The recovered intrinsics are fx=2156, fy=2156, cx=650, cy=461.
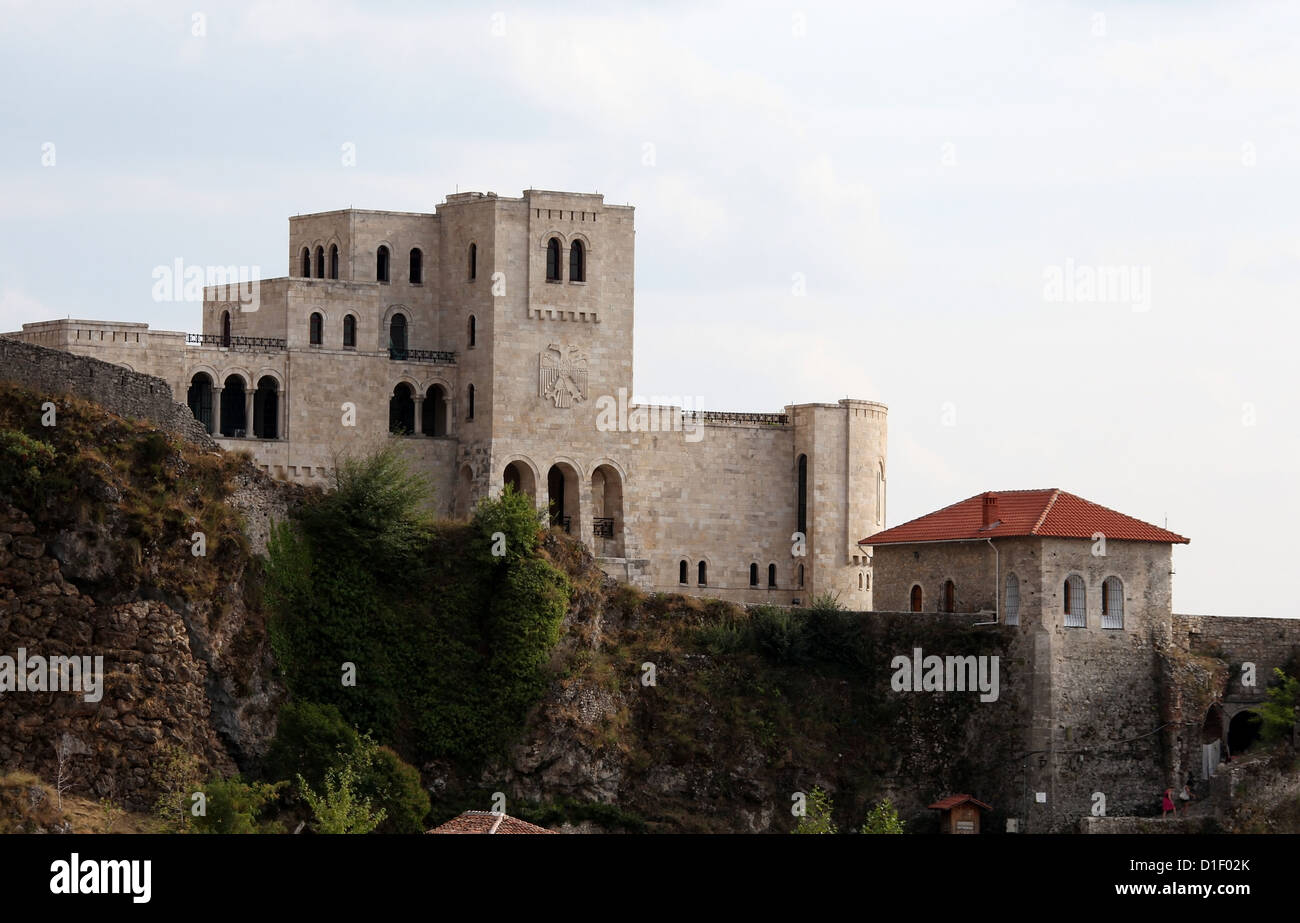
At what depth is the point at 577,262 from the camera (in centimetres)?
7038

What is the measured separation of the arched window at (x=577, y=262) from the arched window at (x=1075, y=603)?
19058mm

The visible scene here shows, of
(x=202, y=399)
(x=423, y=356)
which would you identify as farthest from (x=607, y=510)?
(x=202, y=399)

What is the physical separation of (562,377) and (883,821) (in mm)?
20146

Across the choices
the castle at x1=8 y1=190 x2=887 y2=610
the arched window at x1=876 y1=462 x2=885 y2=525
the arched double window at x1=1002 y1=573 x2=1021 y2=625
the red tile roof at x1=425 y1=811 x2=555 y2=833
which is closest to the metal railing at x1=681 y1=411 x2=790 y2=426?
the castle at x1=8 y1=190 x2=887 y2=610

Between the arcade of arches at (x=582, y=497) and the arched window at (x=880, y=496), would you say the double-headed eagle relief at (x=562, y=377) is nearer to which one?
the arcade of arches at (x=582, y=497)

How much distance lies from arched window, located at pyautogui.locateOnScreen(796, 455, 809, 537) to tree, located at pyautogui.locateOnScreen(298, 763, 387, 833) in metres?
24.1

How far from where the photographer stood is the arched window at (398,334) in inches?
2768

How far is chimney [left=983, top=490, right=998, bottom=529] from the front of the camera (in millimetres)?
63281

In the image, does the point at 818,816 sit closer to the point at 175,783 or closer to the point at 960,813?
the point at 960,813

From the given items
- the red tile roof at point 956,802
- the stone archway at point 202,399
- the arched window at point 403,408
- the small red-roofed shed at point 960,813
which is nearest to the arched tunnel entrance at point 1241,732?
the red tile roof at point 956,802

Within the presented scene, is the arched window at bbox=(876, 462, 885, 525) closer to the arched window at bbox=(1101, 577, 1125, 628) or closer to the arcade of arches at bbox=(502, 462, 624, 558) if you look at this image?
the arcade of arches at bbox=(502, 462, 624, 558)

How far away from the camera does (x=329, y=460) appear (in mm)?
65438
